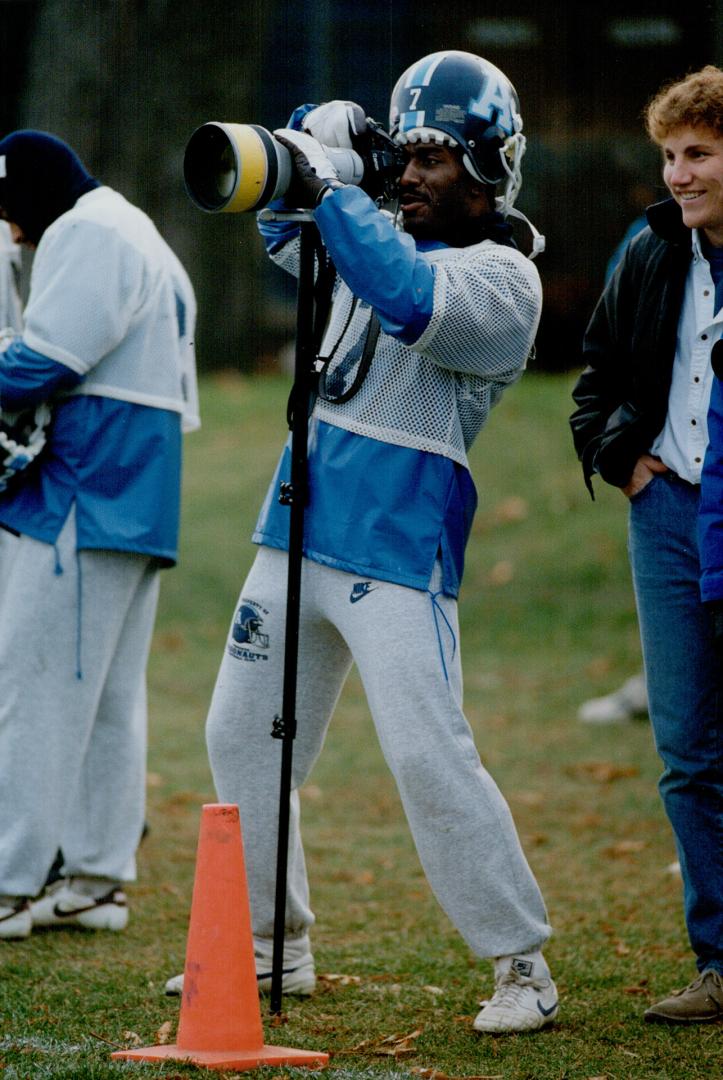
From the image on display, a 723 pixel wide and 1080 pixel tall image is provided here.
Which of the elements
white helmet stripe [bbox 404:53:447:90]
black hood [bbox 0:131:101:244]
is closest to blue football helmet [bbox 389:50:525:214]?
white helmet stripe [bbox 404:53:447:90]

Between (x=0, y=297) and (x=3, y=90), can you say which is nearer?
(x=0, y=297)

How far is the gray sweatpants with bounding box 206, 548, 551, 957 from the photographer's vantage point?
4.09 meters

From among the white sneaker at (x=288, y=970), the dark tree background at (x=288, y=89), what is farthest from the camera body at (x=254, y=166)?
the dark tree background at (x=288, y=89)

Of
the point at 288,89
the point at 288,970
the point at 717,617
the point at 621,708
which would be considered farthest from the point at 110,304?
the point at 288,89

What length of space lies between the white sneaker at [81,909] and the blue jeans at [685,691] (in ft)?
6.55

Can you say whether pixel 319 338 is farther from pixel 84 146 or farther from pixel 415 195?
pixel 84 146

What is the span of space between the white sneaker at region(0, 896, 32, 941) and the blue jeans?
Answer: 209 centimetres

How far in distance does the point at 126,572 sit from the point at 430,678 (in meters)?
1.59

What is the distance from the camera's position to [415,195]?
13.8 feet

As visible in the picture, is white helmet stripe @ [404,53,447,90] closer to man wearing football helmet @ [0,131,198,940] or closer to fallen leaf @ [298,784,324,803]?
man wearing football helmet @ [0,131,198,940]

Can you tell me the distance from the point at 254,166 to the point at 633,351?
1.12 m

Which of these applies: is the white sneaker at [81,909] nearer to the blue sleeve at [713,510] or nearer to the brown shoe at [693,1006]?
the brown shoe at [693,1006]

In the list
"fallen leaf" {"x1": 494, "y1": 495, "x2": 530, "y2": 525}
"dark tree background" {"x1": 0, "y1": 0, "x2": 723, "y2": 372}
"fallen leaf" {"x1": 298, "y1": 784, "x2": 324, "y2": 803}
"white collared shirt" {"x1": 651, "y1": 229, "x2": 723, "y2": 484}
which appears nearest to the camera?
"white collared shirt" {"x1": 651, "y1": 229, "x2": 723, "y2": 484}

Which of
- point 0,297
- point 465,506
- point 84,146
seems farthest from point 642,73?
point 465,506
